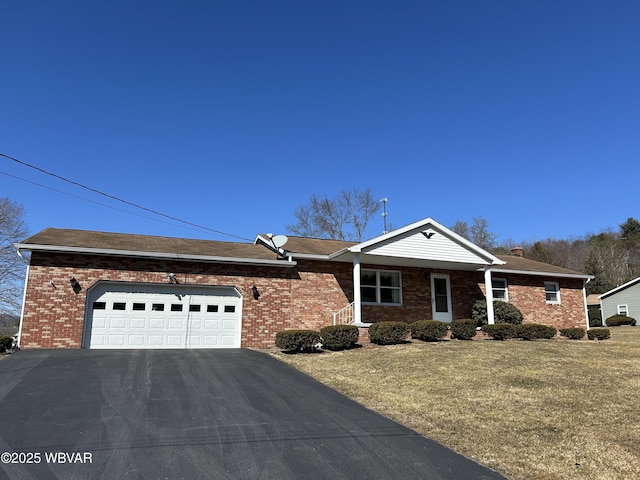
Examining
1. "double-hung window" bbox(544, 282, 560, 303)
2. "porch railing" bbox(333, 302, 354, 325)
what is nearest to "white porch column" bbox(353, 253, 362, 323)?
"porch railing" bbox(333, 302, 354, 325)

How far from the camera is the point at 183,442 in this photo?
19.3ft

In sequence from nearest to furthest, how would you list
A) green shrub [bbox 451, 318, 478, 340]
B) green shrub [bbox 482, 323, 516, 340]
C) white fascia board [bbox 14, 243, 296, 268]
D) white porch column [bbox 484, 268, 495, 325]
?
1. white fascia board [bbox 14, 243, 296, 268]
2. green shrub [bbox 451, 318, 478, 340]
3. green shrub [bbox 482, 323, 516, 340]
4. white porch column [bbox 484, 268, 495, 325]

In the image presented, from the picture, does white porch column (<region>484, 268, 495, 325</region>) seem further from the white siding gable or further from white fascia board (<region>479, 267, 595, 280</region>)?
white fascia board (<region>479, 267, 595, 280</region>)

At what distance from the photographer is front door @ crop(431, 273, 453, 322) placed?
19719 mm

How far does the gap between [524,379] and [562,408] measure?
2184 mm

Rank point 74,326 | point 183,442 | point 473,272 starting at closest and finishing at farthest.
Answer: point 183,442 < point 74,326 < point 473,272

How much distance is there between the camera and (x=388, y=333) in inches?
612

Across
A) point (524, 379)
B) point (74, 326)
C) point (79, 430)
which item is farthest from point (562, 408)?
point (74, 326)

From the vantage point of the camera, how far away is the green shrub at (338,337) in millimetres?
14812

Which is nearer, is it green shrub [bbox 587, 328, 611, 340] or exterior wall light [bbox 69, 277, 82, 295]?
exterior wall light [bbox 69, 277, 82, 295]

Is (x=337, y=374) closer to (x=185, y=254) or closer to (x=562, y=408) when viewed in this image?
(x=562, y=408)

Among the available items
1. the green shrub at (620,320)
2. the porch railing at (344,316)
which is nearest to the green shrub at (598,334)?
the porch railing at (344,316)

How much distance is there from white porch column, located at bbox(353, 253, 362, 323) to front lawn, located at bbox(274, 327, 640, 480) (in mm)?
2516

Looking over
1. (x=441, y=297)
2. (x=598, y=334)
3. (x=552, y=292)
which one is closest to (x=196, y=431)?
(x=441, y=297)
